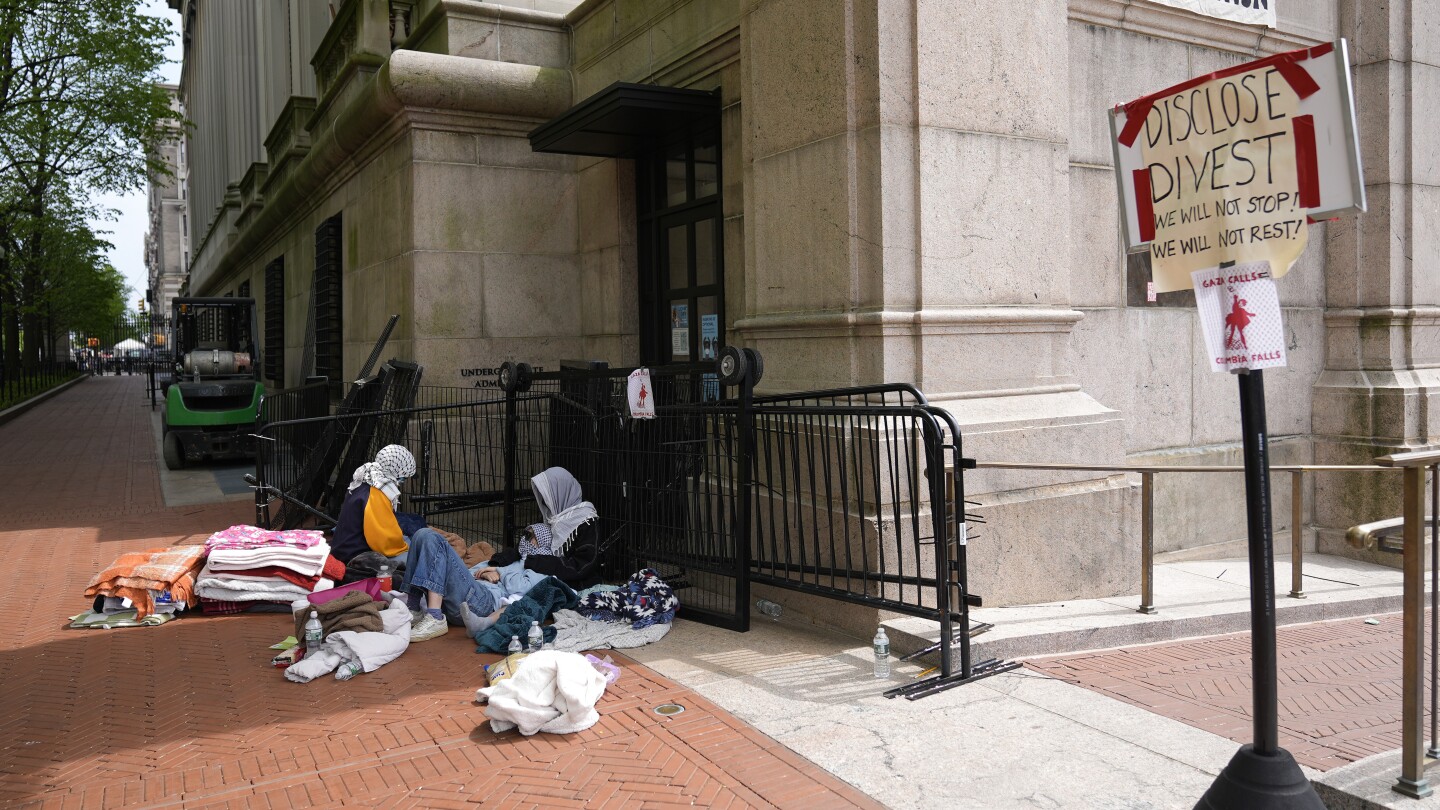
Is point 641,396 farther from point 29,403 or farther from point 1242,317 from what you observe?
point 29,403

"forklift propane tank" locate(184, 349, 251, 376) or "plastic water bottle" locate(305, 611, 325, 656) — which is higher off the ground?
"forklift propane tank" locate(184, 349, 251, 376)

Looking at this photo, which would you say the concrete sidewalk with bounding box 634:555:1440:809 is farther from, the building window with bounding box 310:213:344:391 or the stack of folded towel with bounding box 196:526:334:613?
the building window with bounding box 310:213:344:391

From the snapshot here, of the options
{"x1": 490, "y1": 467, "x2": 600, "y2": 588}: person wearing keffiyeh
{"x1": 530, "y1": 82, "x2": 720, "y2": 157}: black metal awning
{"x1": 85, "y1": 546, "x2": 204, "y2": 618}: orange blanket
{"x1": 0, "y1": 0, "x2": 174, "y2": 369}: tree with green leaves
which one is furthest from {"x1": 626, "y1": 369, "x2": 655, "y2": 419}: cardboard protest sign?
{"x1": 0, "y1": 0, "x2": 174, "y2": 369}: tree with green leaves

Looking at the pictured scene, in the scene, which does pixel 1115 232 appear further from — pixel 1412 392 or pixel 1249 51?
pixel 1412 392

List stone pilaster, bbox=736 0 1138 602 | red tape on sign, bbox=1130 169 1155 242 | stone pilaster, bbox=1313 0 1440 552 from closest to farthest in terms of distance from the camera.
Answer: red tape on sign, bbox=1130 169 1155 242 < stone pilaster, bbox=736 0 1138 602 < stone pilaster, bbox=1313 0 1440 552

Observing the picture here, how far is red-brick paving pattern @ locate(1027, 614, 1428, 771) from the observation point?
480 cm

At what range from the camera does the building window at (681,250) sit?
9531 millimetres

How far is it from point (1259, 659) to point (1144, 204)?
64.5 inches

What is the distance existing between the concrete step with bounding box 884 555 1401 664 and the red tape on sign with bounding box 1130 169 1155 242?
2.76m

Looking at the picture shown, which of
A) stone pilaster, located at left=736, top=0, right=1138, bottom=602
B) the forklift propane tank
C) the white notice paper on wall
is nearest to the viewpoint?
the white notice paper on wall

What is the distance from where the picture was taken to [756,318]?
25.0 ft

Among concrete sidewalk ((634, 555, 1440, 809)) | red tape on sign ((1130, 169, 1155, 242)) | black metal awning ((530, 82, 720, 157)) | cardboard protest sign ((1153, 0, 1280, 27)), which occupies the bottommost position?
concrete sidewalk ((634, 555, 1440, 809))

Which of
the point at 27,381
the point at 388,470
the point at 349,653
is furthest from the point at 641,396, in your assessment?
the point at 27,381

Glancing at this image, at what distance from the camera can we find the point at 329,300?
14.9m
